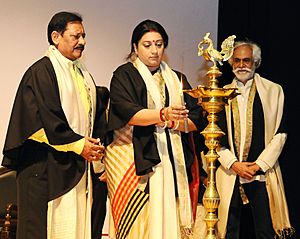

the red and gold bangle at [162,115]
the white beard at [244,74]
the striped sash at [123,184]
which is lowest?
the striped sash at [123,184]

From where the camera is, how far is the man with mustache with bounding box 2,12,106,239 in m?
3.86

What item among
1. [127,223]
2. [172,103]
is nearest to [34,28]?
[172,103]

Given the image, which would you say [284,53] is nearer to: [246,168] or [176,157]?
[246,168]

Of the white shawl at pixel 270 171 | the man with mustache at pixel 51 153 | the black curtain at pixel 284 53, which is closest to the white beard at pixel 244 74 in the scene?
the white shawl at pixel 270 171

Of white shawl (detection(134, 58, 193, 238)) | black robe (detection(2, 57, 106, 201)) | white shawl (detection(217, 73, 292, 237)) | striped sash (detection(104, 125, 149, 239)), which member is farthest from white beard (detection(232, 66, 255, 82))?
black robe (detection(2, 57, 106, 201))

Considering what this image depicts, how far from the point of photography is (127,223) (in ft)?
13.5

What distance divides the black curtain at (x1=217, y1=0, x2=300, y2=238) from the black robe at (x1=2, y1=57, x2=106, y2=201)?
184cm

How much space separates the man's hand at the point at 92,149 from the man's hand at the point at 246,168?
102 cm

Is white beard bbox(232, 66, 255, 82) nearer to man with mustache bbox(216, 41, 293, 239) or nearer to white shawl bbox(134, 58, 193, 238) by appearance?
man with mustache bbox(216, 41, 293, 239)

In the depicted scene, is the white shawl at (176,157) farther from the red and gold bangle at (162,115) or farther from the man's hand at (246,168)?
the man's hand at (246,168)

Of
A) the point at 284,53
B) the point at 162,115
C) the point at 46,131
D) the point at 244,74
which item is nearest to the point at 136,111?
the point at 162,115

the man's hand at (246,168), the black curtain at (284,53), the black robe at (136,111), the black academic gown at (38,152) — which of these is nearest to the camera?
the black academic gown at (38,152)

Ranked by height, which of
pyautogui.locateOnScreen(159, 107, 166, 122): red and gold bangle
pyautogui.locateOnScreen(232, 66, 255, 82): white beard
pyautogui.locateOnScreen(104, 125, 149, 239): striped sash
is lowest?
pyautogui.locateOnScreen(104, 125, 149, 239): striped sash

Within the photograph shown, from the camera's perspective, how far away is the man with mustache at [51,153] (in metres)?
3.86
